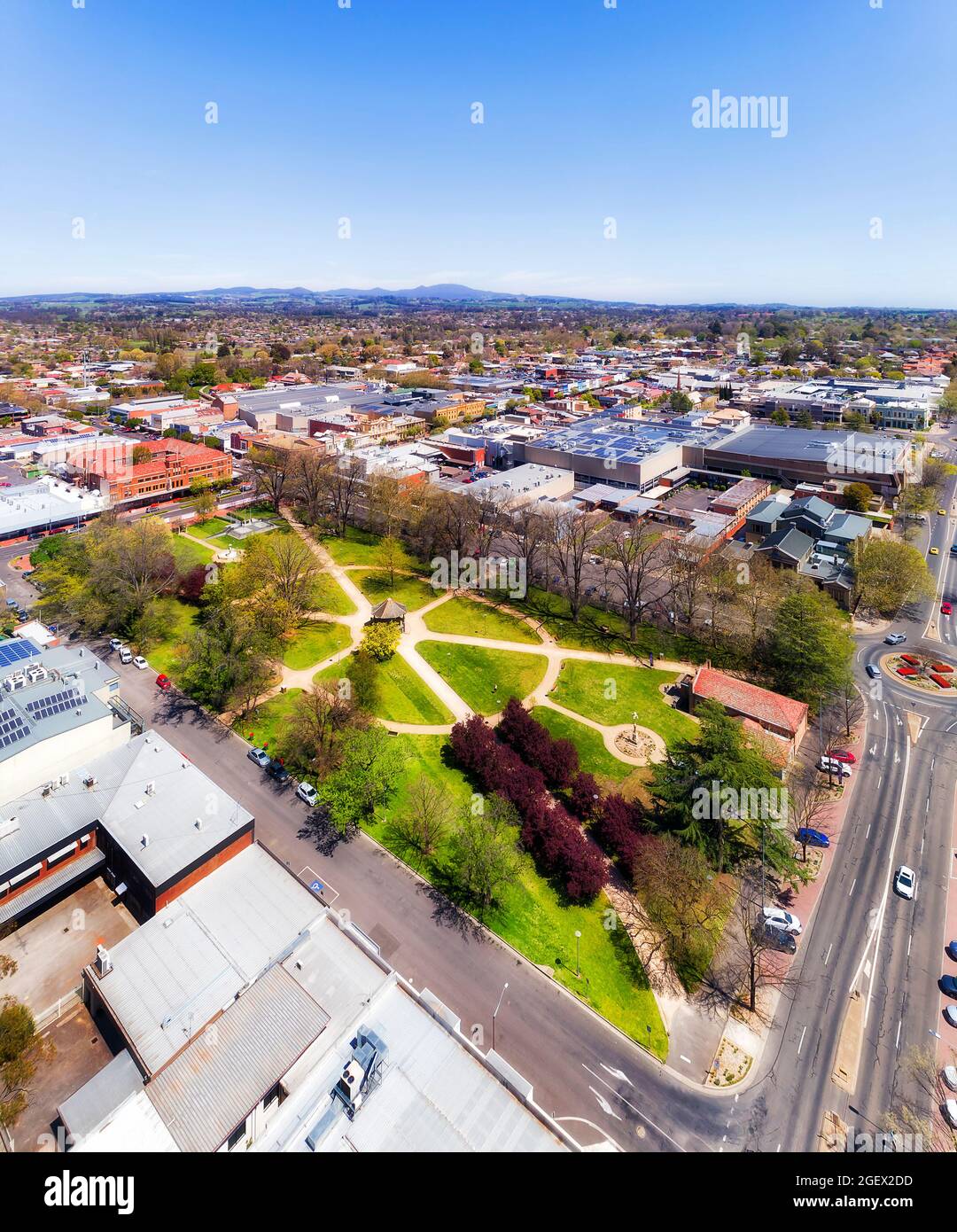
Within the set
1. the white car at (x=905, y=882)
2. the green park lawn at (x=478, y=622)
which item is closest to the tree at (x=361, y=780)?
the green park lawn at (x=478, y=622)

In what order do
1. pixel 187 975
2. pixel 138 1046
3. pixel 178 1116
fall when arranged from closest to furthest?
pixel 178 1116 → pixel 138 1046 → pixel 187 975

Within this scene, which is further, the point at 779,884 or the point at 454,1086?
the point at 779,884

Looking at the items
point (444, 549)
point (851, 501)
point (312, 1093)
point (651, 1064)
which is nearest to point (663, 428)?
point (851, 501)

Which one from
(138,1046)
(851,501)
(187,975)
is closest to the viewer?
(138,1046)

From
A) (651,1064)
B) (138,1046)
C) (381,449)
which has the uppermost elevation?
(381,449)

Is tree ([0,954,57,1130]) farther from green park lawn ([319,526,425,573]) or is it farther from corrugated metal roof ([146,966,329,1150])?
green park lawn ([319,526,425,573])

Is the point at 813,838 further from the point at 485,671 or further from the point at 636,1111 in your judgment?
the point at 485,671

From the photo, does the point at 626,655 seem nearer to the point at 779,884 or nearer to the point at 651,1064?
the point at 779,884
